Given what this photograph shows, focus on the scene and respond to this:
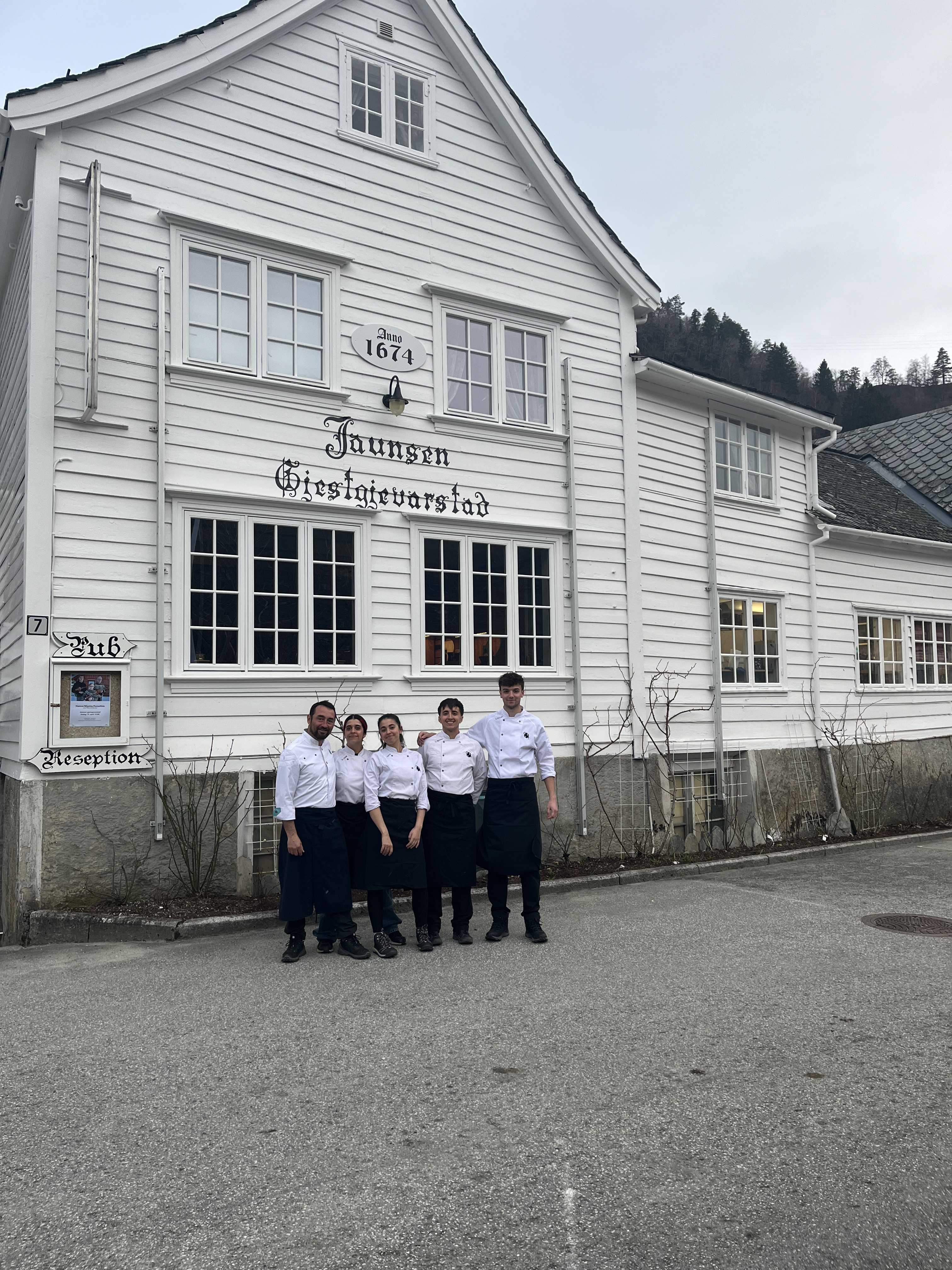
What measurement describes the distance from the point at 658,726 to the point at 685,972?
623cm

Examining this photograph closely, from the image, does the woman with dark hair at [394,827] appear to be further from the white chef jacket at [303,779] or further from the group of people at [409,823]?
the white chef jacket at [303,779]

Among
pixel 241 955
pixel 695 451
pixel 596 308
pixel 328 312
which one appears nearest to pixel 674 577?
pixel 695 451

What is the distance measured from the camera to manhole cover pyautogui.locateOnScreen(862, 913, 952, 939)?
797 cm

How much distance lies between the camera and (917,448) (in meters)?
23.3

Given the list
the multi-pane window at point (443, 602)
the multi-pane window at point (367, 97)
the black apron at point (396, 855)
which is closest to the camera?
the black apron at point (396, 855)

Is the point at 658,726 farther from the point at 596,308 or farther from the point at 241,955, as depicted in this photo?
the point at 241,955

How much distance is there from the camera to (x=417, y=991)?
21.0 feet

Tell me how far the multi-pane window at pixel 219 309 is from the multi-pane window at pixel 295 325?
25 centimetres

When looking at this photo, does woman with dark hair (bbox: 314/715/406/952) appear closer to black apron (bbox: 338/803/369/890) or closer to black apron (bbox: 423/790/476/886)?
black apron (bbox: 338/803/369/890)

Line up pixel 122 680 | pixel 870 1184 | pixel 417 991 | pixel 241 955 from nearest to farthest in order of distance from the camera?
pixel 870 1184
pixel 417 991
pixel 241 955
pixel 122 680

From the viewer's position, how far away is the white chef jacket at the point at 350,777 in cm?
755

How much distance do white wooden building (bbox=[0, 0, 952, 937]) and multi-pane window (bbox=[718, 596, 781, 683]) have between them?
1.12ft

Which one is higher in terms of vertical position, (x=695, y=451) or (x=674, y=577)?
(x=695, y=451)

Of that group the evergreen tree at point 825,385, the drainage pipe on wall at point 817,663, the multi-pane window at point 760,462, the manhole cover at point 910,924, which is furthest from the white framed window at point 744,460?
the evergreen tree at point 825,385
